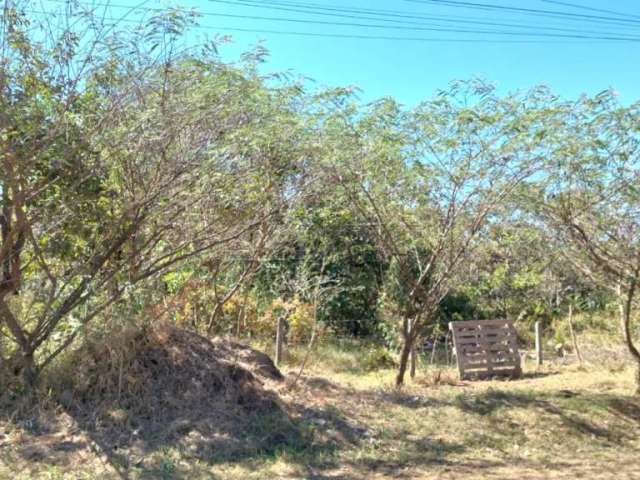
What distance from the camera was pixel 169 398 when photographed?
6953mm

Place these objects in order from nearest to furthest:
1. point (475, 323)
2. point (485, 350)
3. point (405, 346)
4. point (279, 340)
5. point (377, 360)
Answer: point (405, 346) < point (279, 340) < point (485, 350) < point (475, 323) < point (377, 360)

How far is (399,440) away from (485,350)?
463 cm

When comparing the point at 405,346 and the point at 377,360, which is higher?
the point at 405,346

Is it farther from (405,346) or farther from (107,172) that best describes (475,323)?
(107,172)

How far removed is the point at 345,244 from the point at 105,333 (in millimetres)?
6765

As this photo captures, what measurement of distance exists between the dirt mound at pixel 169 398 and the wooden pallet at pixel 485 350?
166 inches

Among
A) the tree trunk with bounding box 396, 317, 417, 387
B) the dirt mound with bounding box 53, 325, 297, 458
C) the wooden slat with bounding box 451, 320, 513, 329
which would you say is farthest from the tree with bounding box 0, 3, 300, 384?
the wooden slat with bounding box 451, 320, 513, 329

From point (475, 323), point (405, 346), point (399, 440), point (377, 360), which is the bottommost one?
point (399, 440)

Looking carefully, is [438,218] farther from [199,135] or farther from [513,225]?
[199,135]

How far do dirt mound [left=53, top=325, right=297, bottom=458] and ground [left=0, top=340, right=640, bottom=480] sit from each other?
9cm

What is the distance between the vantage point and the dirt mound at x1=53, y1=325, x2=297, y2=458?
20.9 feet

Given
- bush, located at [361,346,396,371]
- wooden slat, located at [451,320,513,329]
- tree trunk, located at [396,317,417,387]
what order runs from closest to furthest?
tree trunk, located at [396,317,417,387], wooden slat, located at [451,320,513,329], bush, located at [361,346,396,371]

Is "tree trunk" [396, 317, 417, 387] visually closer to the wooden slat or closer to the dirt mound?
the wooden slat

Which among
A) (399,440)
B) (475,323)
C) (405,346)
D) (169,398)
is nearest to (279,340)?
(405,346)
